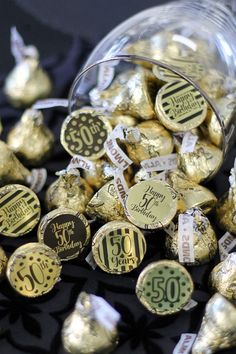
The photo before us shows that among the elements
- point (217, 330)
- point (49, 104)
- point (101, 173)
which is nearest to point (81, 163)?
point (101, 173)

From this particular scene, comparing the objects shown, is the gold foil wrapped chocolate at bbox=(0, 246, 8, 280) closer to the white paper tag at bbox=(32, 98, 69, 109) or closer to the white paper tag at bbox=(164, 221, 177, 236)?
the white paper tag at bbox=(164, 221, 177, 236)

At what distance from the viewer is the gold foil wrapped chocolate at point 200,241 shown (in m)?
1.29

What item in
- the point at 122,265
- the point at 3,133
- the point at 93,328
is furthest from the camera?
the point at 3,133

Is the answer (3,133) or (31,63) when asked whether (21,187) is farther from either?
(31,63)

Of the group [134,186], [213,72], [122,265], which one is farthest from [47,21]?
[122,265]

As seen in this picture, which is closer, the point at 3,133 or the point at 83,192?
the point at 83,192

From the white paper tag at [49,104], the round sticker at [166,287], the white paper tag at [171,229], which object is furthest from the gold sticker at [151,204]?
the white paper tag at [49,104]

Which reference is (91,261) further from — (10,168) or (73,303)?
(10,168)

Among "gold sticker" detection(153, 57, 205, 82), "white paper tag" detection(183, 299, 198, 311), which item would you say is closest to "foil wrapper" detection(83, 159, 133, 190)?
"gold sticker" detection(153, 57, 205, 82)

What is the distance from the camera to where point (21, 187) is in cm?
136

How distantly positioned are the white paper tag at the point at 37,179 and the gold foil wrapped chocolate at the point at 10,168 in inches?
0.8

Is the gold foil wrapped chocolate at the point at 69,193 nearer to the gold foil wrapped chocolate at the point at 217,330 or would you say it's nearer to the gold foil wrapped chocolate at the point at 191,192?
the gold foil wrapped chocolate at the point at 191,192

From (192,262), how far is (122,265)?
0.14 m

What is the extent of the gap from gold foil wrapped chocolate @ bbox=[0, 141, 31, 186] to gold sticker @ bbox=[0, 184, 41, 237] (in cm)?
8
